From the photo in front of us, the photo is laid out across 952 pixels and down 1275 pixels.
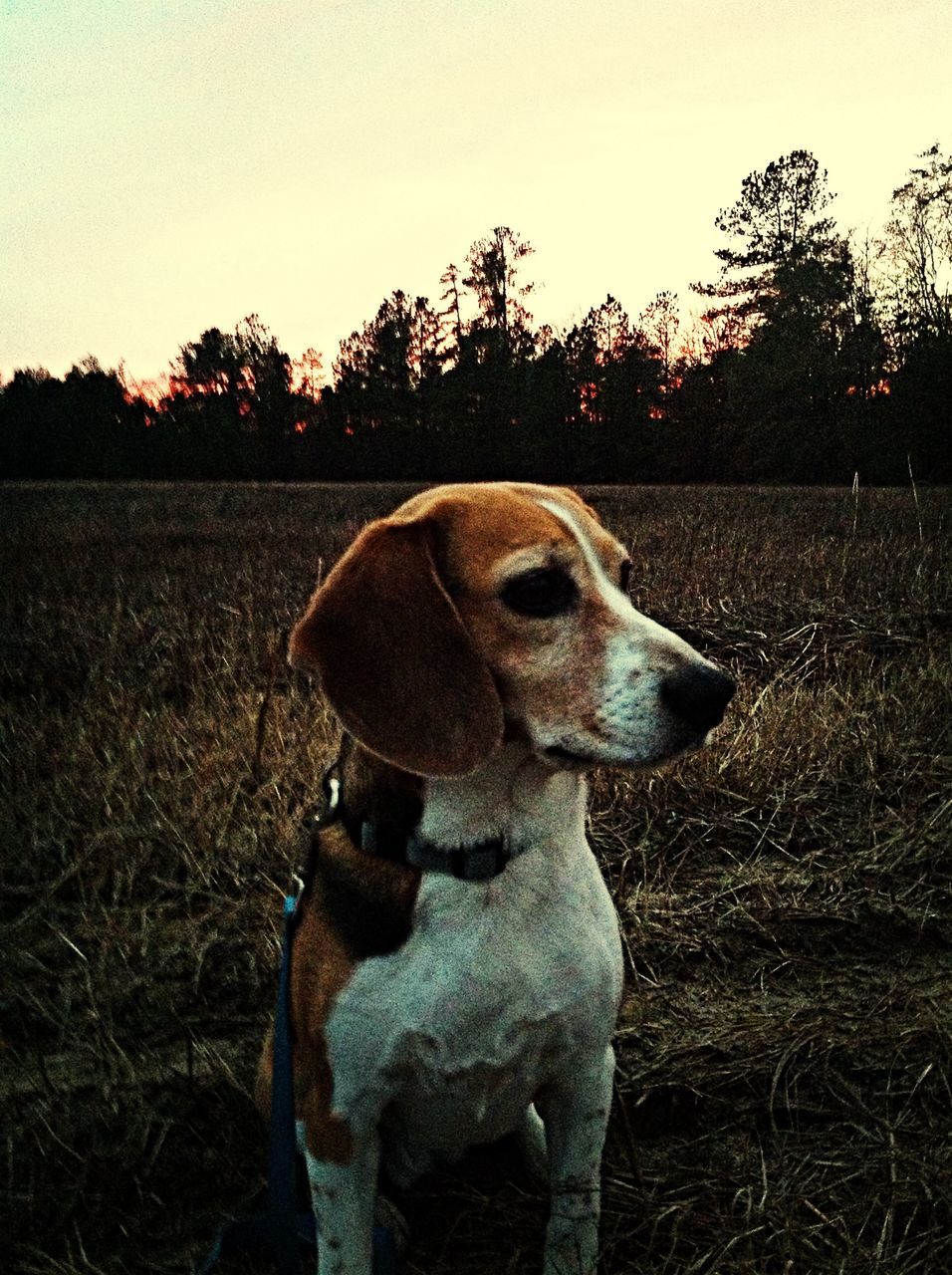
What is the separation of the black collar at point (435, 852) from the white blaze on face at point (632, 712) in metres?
0.25

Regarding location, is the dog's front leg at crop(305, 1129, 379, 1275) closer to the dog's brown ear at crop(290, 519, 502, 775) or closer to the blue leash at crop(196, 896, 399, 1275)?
the blue leash at crop(196, 896, 399, 1275)

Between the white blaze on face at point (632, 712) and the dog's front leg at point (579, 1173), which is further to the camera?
the dog's front leg at point (579, 1173)

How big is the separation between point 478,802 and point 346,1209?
0.85 metres

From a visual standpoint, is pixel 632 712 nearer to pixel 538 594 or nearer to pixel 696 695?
pixel 696 695

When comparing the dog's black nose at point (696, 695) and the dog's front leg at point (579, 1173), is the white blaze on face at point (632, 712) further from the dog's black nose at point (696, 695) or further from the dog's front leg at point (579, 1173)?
the dog's front leg at point (579, 1173)

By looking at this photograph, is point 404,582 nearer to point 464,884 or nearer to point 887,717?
point 464,884

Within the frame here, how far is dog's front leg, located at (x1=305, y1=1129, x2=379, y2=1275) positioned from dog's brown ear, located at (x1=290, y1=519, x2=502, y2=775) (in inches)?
31.9

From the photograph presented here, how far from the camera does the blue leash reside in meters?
1.86

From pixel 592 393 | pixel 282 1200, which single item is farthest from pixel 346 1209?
pixel 592 393

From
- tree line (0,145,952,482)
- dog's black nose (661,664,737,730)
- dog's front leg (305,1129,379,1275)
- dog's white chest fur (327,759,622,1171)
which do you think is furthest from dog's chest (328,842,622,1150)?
tree line (0,145,952,482)

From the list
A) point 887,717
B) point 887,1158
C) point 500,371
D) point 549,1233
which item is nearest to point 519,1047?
point 549,1233

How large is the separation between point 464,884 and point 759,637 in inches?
199

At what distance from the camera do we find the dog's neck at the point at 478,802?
6.27 ft

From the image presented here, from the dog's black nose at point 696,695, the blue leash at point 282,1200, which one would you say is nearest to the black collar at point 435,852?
the blue leash at point 282,1200
